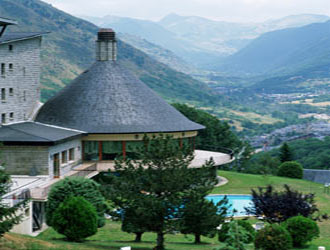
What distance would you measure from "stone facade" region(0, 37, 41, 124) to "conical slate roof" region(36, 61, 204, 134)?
1377mm

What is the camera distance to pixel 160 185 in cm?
1866

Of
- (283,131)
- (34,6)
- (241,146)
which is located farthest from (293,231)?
(34,6)

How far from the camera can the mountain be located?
149 m

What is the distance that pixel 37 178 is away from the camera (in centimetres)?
3084

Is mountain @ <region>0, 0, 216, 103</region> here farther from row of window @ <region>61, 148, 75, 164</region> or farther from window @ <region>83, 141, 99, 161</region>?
row of window @ <region>61, 148, 75, 164</region>

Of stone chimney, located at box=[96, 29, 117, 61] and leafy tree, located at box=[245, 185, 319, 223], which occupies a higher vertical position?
stone chimney, located at box=[96, 29, 117, 61]

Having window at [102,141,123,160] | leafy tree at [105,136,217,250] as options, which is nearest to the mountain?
window at [102,141,123,160]

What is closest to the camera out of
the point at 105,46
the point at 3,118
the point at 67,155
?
the point at 67,155

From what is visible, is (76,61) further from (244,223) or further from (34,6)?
(244,223)

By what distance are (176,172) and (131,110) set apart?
2133cm

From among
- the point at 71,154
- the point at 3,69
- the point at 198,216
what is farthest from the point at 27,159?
the point at 198,216

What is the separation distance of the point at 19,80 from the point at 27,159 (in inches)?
326

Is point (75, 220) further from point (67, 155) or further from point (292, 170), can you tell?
point (292, 170)

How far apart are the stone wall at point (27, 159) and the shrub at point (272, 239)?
15.5 m
